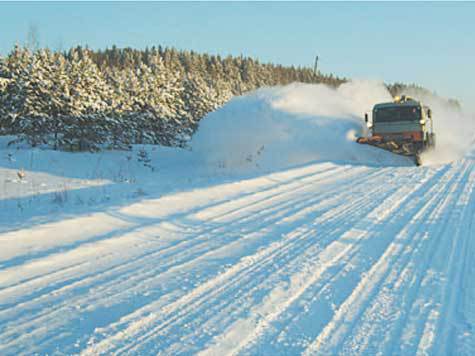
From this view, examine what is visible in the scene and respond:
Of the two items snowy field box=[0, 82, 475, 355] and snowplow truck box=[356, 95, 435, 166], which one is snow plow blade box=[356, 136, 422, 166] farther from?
snowy field box=[0, 82, 475, 355]

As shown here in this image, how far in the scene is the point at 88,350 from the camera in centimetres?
273

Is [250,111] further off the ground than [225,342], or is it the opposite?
[250,111]

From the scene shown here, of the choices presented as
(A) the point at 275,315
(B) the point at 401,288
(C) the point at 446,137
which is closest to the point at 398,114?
(C) the point at 446,137

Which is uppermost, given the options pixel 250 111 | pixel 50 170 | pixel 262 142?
pixel 250 111

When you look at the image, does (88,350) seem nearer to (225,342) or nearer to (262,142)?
(225,342)

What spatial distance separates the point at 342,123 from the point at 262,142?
11.7ft

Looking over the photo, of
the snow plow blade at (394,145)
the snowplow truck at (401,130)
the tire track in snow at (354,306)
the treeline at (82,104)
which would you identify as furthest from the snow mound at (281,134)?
the treeline at (82,104)

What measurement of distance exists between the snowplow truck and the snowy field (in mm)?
5430

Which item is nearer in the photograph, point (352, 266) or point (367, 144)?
point (352, 266)

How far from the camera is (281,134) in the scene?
52.5ft

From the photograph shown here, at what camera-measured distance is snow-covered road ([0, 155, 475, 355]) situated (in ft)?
9.58

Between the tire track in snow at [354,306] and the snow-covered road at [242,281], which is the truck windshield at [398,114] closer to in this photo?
the snow-covered road at [242,281]

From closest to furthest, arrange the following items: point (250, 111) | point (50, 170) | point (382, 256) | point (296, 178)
Result: point (382, 256) → point (296, 178) → point (250, 111) → point (50, 170)

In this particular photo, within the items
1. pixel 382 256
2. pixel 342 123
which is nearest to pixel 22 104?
pixel 342 123
